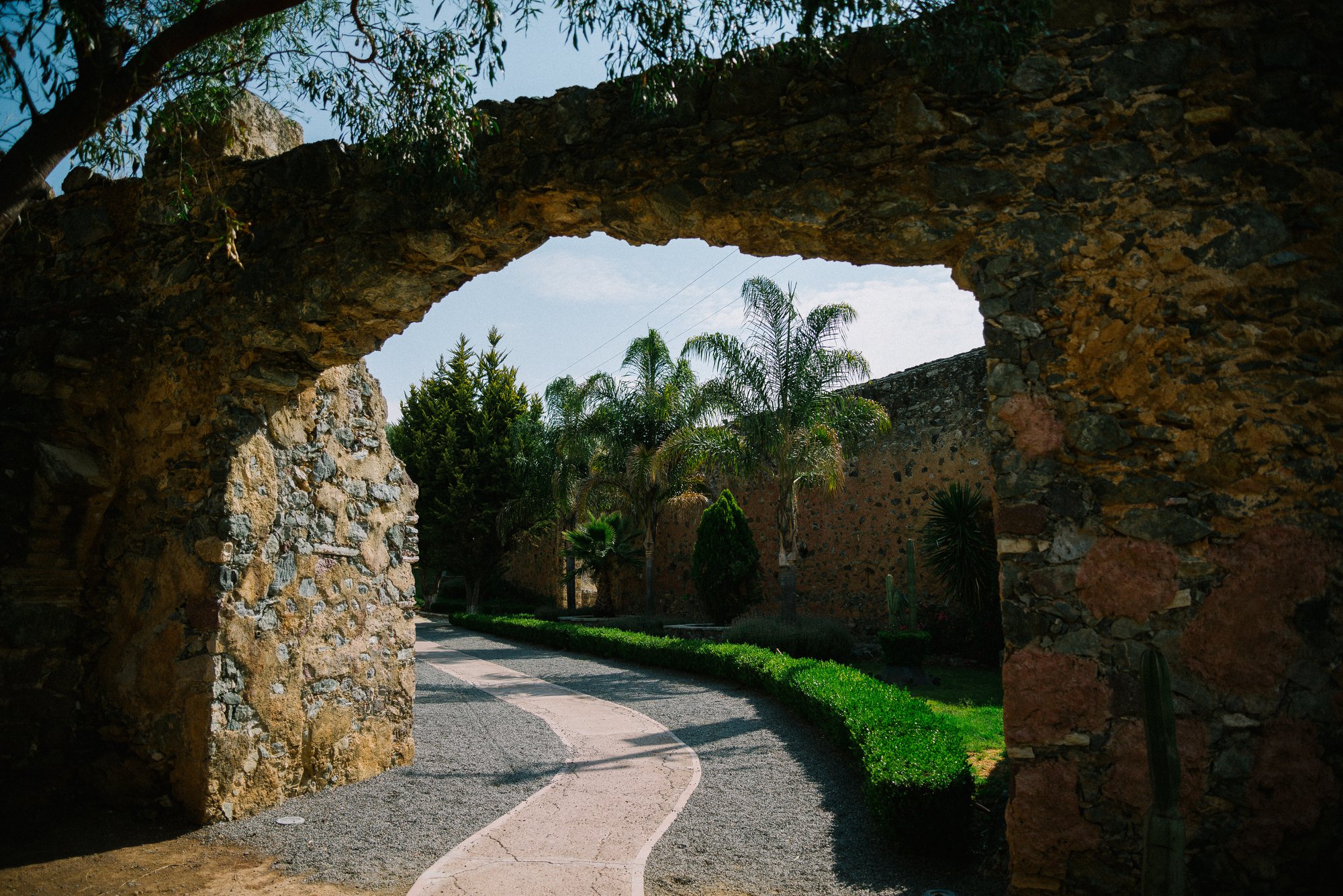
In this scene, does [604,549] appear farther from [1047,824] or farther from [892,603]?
[1047,824]

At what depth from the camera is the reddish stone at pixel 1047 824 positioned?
3070 millimetres

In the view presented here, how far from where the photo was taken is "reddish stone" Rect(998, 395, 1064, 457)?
331cm

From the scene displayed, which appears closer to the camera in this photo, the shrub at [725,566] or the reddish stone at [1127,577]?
the reddish stone at [1127,577]

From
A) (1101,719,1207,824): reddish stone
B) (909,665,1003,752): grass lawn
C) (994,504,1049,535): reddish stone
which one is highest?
(994,504,1049,535): reddish stone

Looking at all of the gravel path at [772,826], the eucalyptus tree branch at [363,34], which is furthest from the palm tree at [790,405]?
the eucalyptus tree branch at [363,34]

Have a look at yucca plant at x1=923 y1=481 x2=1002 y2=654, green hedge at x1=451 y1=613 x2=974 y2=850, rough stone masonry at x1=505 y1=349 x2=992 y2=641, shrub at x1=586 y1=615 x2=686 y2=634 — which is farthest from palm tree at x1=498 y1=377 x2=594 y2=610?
yucca plant at x1=923 y1=481 x2=1002 y2=654

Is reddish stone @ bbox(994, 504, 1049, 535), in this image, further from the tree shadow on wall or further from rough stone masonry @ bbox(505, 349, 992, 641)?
rough stone masonry @ bbox(505, 349, 992, 641)

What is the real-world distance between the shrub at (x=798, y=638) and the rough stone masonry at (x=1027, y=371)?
796 centimetres

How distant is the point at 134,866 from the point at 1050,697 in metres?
4.48

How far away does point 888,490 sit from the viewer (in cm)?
1409

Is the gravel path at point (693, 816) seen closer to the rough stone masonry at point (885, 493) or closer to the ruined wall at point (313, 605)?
the ruined wall at point (313, 605)

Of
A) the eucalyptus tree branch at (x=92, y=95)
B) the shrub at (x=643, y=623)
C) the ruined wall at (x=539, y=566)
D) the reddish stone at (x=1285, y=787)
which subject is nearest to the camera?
the reddish stone at (x=1285, y=787)

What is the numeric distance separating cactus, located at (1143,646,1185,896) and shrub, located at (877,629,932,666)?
7.32m

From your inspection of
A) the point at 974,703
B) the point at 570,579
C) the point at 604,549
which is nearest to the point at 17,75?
the point at 974,703
